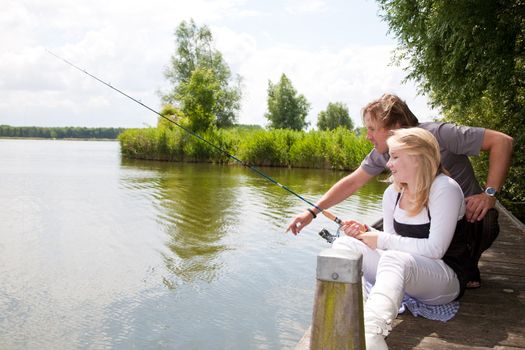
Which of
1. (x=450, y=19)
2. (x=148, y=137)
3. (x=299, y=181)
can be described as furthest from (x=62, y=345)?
(x=148, y=137)

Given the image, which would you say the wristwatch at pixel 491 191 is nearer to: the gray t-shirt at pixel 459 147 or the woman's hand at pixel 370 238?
the gray t-shirt at pixel 459 147

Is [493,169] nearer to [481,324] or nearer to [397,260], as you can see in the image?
[481,324]

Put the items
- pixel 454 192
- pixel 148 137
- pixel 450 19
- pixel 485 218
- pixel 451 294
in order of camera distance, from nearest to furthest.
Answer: pixel 454 192
pixel 451 294
pixel 485 218
pixel 450 19
pixel 148 137

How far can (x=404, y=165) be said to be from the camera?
2.62 meters

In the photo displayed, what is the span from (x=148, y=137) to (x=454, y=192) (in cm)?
2959

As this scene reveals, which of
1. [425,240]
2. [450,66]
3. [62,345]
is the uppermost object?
[450,66]

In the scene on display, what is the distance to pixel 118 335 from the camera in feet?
15.2

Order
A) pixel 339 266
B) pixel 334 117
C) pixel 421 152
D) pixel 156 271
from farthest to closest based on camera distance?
pixel 334 117 → pixel 156 271 → pixel 421 152 → pixel 339 266

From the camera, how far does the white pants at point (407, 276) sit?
2326 mm

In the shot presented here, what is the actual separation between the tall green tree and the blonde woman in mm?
5284

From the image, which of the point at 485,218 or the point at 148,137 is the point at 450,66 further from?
the point at 148,137

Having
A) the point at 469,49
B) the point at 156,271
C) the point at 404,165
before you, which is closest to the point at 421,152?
the point at 404,165

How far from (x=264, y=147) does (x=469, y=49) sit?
18.5 meters

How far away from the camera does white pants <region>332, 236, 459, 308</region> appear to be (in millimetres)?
2326
